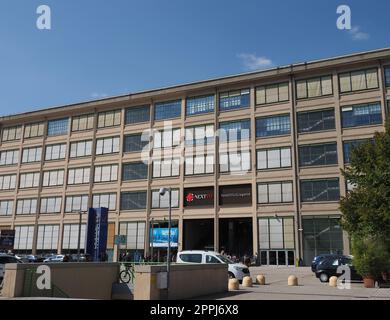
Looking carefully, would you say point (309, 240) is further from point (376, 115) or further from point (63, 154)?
point (63, 154)

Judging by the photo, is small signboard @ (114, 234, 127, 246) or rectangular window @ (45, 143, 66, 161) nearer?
small signboard @ (114, 234, 127, 246)

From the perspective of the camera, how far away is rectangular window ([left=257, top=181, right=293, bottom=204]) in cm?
5172

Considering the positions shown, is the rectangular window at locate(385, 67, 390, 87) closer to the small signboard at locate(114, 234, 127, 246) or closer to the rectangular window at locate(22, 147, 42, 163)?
the small signboard at locate(114, 234, 127, 246)

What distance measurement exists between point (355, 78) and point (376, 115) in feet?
16.6

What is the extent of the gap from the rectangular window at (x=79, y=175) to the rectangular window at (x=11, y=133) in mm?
13601

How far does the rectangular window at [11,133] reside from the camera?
73231mm

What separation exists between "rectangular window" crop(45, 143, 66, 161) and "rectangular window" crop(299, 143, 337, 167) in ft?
118

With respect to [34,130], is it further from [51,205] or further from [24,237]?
[24,237]

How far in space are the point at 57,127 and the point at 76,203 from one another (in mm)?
13313

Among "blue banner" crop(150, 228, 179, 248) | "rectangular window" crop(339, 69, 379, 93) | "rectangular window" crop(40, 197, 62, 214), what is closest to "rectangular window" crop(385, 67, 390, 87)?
"rectangular window" crop(339, 69, 379, 93)

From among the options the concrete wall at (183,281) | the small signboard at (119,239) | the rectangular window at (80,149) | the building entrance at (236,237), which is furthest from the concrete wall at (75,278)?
the rectangular window at (80,149)

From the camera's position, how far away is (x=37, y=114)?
70938 millimetres

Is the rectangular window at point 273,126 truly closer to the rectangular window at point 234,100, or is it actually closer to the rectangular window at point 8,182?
the rectangular window at point 234,100

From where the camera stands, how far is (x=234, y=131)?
56438mm
